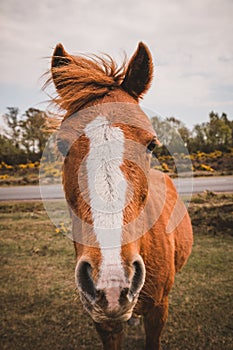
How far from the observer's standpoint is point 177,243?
3217mm

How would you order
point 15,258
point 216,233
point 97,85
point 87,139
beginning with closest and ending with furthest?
1. point 87,139
2. point 97,85
3. point 15,258
4. point 216,233

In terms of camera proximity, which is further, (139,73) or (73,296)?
(73,296)

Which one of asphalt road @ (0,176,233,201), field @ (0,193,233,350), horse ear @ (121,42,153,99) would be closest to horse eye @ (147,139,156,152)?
horse ear @ (121,42,153,99)

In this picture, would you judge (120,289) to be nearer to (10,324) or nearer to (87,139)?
(87,139)

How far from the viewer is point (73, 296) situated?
435cm

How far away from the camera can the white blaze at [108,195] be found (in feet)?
4.48

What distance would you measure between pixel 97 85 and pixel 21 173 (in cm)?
1502

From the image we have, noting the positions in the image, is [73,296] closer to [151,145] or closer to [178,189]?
[151,145]

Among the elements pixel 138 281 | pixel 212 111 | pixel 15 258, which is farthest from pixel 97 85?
pixel 212 111

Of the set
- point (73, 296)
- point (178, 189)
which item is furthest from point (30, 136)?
point (73, 296)

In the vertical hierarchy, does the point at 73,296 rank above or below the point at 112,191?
below

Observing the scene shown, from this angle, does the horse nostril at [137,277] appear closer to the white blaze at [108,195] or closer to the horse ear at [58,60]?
the white blaze at [108,195]

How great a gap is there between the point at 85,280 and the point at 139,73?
1.65 m

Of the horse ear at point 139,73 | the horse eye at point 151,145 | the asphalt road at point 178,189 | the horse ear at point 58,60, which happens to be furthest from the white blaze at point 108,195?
the asphalt road at point 178,189
